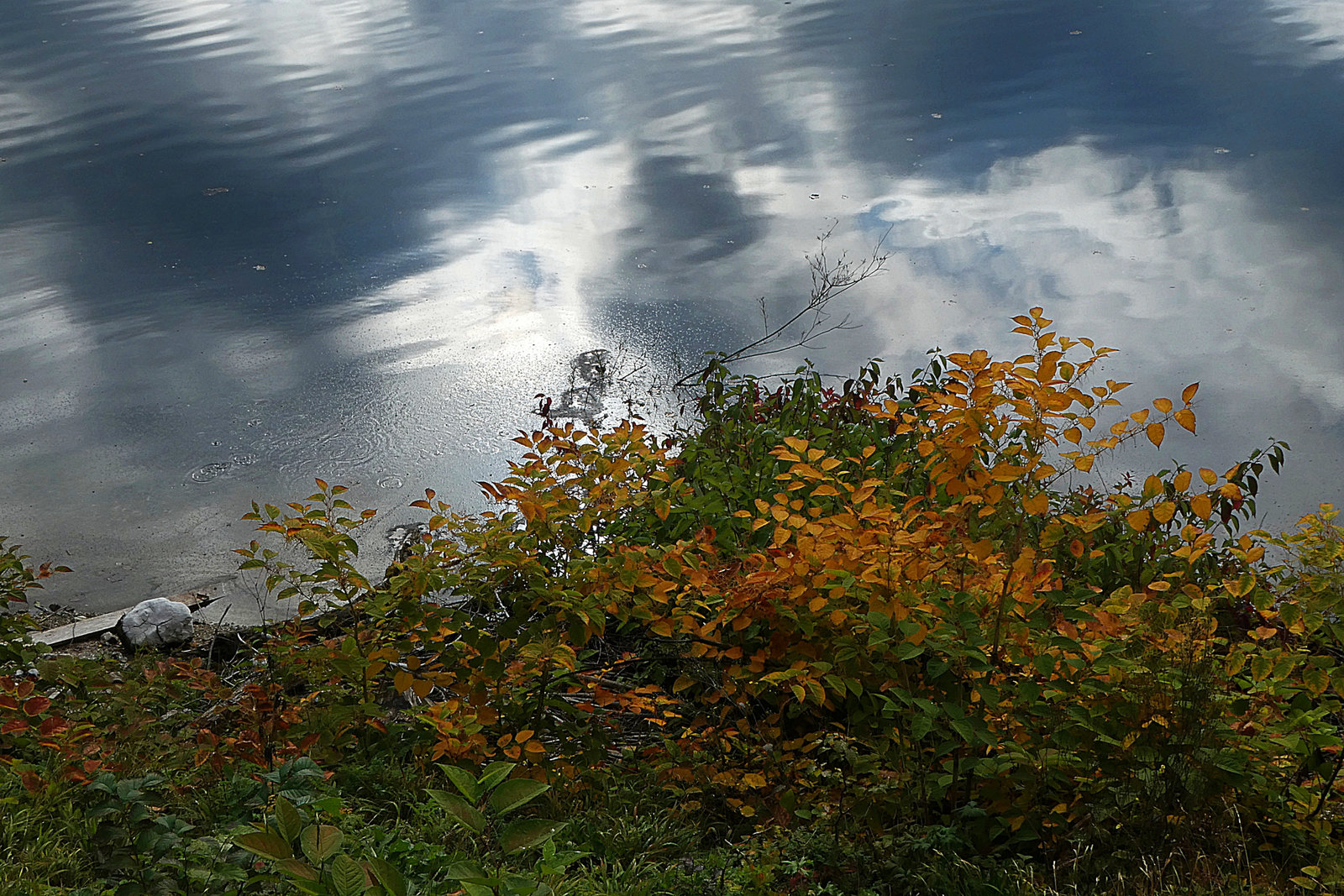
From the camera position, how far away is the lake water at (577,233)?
5699mm

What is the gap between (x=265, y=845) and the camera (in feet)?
4.76

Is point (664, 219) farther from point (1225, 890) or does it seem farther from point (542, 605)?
point (1225, 890)

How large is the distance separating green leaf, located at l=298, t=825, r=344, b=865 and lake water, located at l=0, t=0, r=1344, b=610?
3.72 m

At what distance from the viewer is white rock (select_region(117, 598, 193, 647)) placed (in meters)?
4.34

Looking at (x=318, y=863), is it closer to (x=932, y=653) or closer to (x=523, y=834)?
(x=523, y=834)

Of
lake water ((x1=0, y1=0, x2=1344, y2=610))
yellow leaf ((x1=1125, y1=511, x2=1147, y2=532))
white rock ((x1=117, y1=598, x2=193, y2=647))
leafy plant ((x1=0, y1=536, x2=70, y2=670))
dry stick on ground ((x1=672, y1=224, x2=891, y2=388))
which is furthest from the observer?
dry stick on ground ((x1=672, y1=224, x2=891, y2=388))

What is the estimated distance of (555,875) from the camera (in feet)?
6.86

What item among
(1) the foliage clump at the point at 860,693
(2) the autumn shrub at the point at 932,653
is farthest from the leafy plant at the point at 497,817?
(2) the autumn shrub at the point at 932,653

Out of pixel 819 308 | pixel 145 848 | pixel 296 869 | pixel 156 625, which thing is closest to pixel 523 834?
pixel 296 869

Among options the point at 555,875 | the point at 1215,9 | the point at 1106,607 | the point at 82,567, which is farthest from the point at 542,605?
the point at 1215,9

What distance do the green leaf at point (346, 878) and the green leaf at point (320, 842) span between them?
20mm

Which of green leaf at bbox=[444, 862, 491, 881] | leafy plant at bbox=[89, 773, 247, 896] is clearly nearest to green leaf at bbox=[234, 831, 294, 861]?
green leaf at bbox=[444, 862, 491, 881]

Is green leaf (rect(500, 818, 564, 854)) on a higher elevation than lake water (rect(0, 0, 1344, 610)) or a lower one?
higher

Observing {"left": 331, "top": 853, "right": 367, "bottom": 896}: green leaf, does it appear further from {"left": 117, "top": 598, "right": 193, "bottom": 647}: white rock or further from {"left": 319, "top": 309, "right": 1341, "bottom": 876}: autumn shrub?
{"left": 117, "top": 598, "right": 193, "bottom": 647}: white rock
